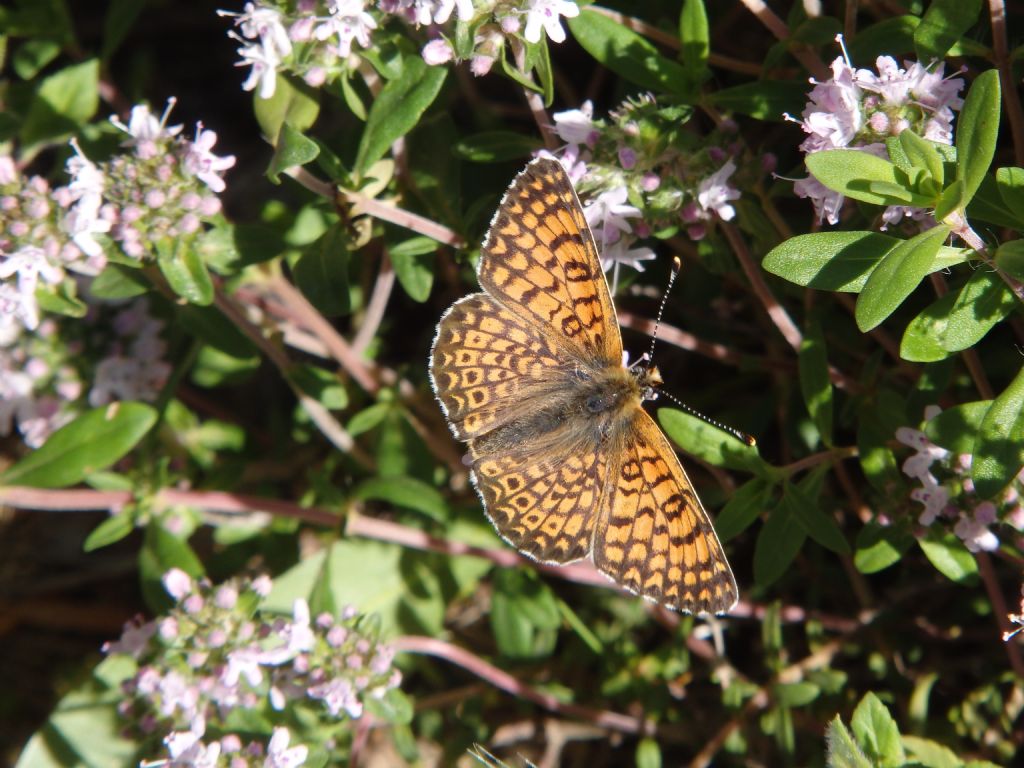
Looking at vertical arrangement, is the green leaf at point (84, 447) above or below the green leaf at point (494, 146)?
below

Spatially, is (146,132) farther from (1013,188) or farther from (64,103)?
(1013,188)

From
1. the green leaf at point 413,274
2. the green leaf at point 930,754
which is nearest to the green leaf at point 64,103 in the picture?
the green leaf at point 413,274

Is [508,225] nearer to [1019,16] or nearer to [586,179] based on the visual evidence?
[586,179]

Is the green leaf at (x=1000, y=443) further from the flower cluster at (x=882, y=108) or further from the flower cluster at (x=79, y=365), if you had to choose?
the flower cluster at (x=79, y=365)

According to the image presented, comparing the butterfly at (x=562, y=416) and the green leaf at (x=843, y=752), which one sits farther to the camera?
the butterfly at (x=562, y=416)

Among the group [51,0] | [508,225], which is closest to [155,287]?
[508,225]

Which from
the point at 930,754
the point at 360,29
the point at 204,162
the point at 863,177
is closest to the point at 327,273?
the point at 204,162
